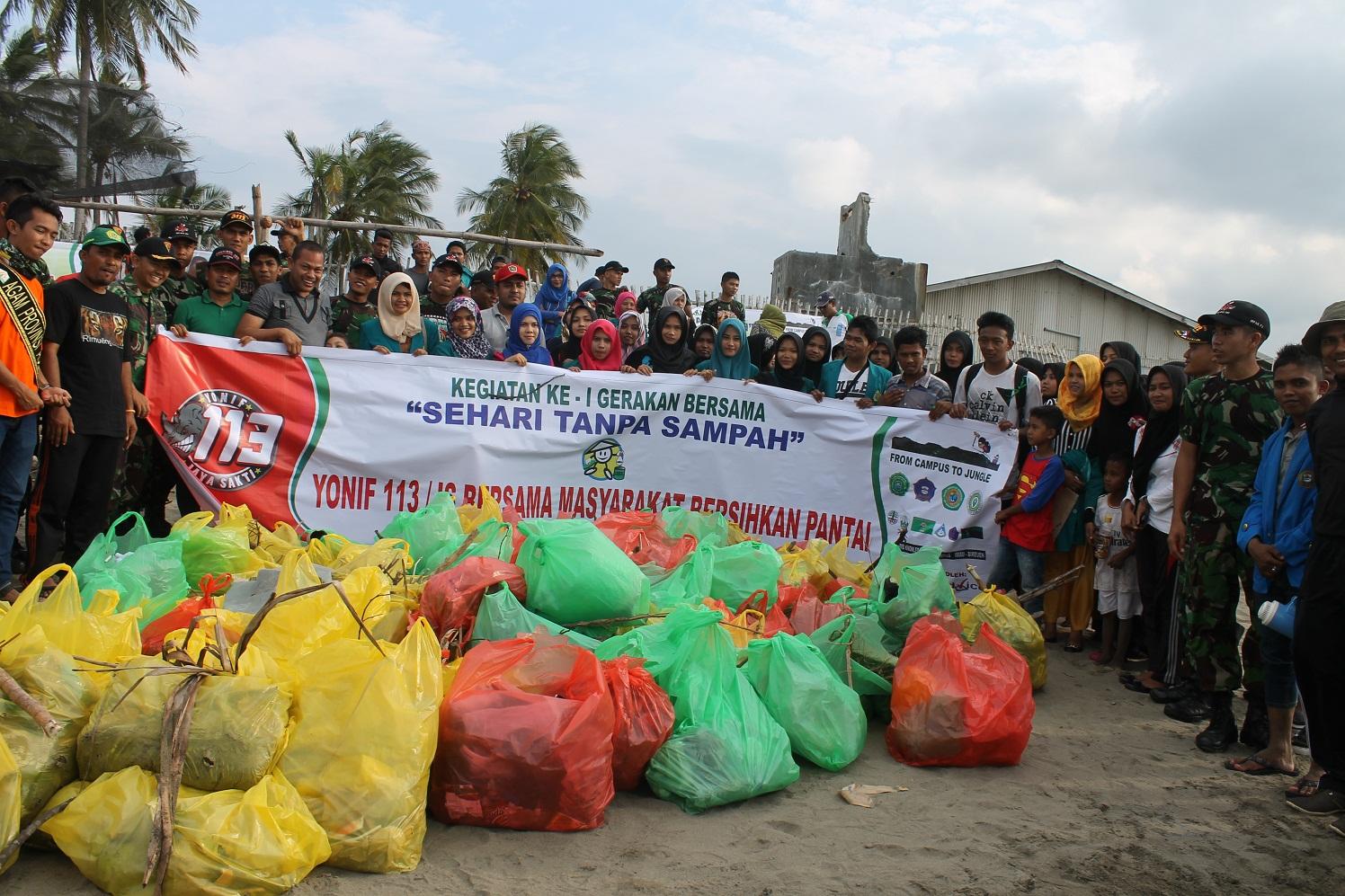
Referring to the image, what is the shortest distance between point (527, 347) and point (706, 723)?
3648 millimetres

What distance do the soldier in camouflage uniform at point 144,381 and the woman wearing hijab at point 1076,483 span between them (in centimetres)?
506

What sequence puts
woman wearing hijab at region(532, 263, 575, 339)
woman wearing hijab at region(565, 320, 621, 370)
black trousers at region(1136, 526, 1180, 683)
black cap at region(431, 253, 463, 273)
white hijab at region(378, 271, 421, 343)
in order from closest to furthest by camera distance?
black trousers at region(1136, 526, 1180, 683) < white hijab at region(378, 271, 421, 343) < woman wearing hijab at region(565, 320, 621, 370) < black cap at region(431, 253, 463, 273) < woman wearing hijab at region(532, 263, 575, 339)

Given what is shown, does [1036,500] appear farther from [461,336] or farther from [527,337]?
[461,336]

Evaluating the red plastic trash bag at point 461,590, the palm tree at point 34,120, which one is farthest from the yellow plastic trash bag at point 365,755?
the palm tree at point 34,120

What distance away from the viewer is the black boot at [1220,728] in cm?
415

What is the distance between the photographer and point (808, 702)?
3461mm

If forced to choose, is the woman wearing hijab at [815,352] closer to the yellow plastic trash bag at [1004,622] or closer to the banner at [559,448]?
the banner at [559,448]

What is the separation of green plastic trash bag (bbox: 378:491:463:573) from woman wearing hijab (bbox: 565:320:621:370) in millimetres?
1859

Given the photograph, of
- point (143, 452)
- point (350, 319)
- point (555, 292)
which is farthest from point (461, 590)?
point (555, 292)

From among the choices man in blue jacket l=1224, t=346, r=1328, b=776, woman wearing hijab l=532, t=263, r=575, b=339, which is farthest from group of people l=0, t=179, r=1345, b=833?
woman wearing hijab l=532, t=263, r=575, b=339

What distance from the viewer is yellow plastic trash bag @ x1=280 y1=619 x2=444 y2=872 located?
2.54 m

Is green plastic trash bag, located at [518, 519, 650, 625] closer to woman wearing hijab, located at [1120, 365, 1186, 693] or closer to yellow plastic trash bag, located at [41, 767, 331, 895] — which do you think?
yellow plastic trash bag, located at [41, 767, 331, 895]

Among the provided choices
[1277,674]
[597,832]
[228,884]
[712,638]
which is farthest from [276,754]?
[1277,674]

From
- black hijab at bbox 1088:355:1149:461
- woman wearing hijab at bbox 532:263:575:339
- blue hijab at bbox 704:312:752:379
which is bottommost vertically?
black hijab at bbox 1088:355:1149:461
